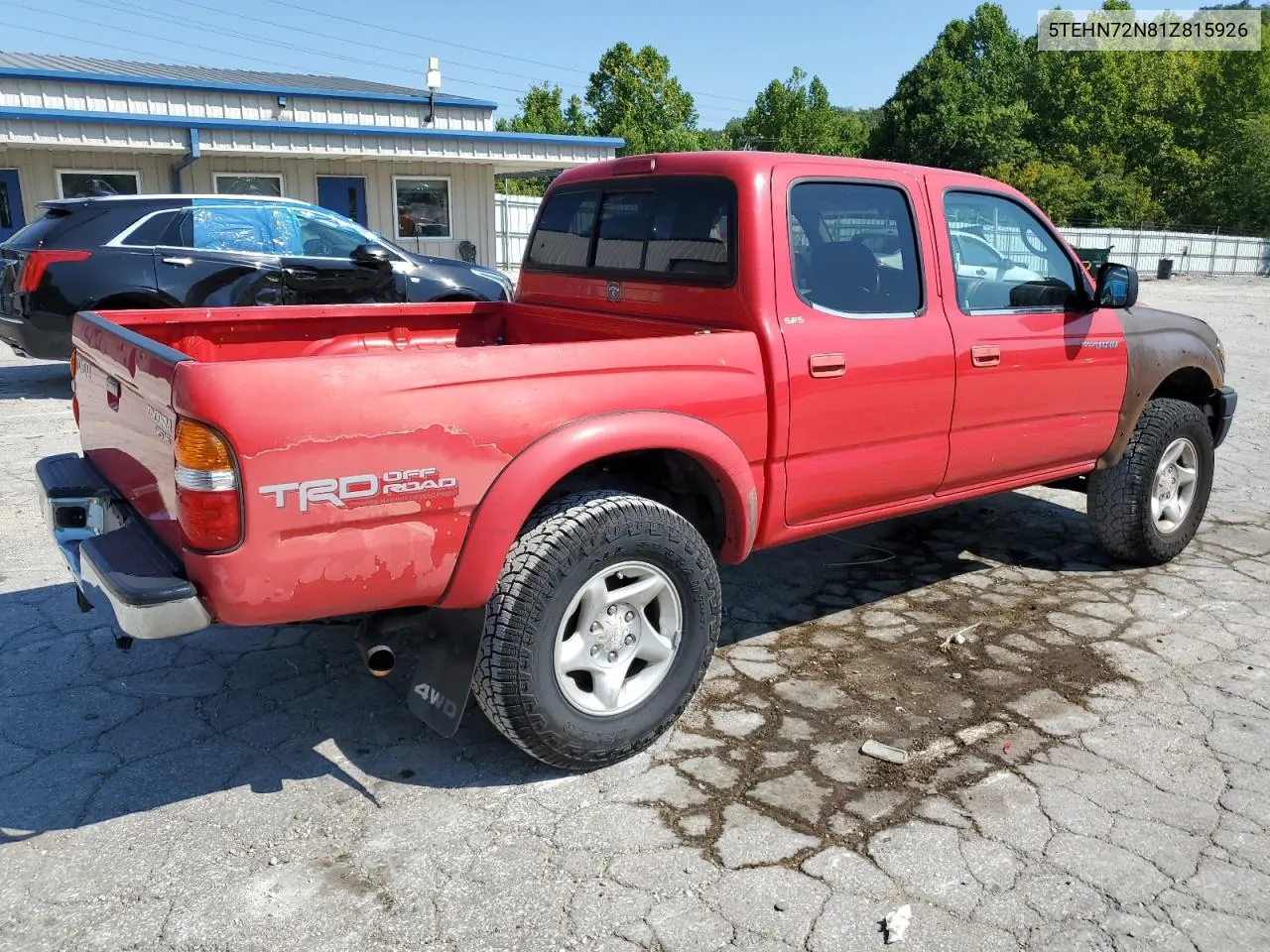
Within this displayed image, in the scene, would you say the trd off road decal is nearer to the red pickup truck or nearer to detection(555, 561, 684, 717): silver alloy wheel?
the red pickup truck

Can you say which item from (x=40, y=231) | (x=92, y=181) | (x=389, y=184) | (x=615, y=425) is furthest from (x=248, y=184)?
(x=615, y=425)

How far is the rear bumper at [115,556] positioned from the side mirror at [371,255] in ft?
19.4

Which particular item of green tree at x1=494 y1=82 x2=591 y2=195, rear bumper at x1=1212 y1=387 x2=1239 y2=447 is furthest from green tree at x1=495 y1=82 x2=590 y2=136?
rear bumper at x1=1212 y1=387 x2=1239 y2=447

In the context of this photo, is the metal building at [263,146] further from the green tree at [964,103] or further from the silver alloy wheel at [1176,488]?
the green tree at [964,103]

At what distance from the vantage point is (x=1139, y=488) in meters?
4.96

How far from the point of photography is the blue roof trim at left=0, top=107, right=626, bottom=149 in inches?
549

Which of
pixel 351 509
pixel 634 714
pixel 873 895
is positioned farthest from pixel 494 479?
pixel 873 895

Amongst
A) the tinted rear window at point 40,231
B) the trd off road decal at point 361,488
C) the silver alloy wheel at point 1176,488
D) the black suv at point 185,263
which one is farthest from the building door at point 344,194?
the trd off road decal at point 361,488

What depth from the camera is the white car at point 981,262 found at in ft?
13.8

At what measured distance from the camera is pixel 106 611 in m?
4.40

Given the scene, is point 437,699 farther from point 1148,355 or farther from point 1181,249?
point 1181,249

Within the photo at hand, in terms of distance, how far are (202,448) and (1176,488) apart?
4.82 metres

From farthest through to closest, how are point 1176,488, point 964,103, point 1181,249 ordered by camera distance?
point 964,103 < point 1181,249 < point 1176,488

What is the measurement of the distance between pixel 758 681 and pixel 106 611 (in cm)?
283
